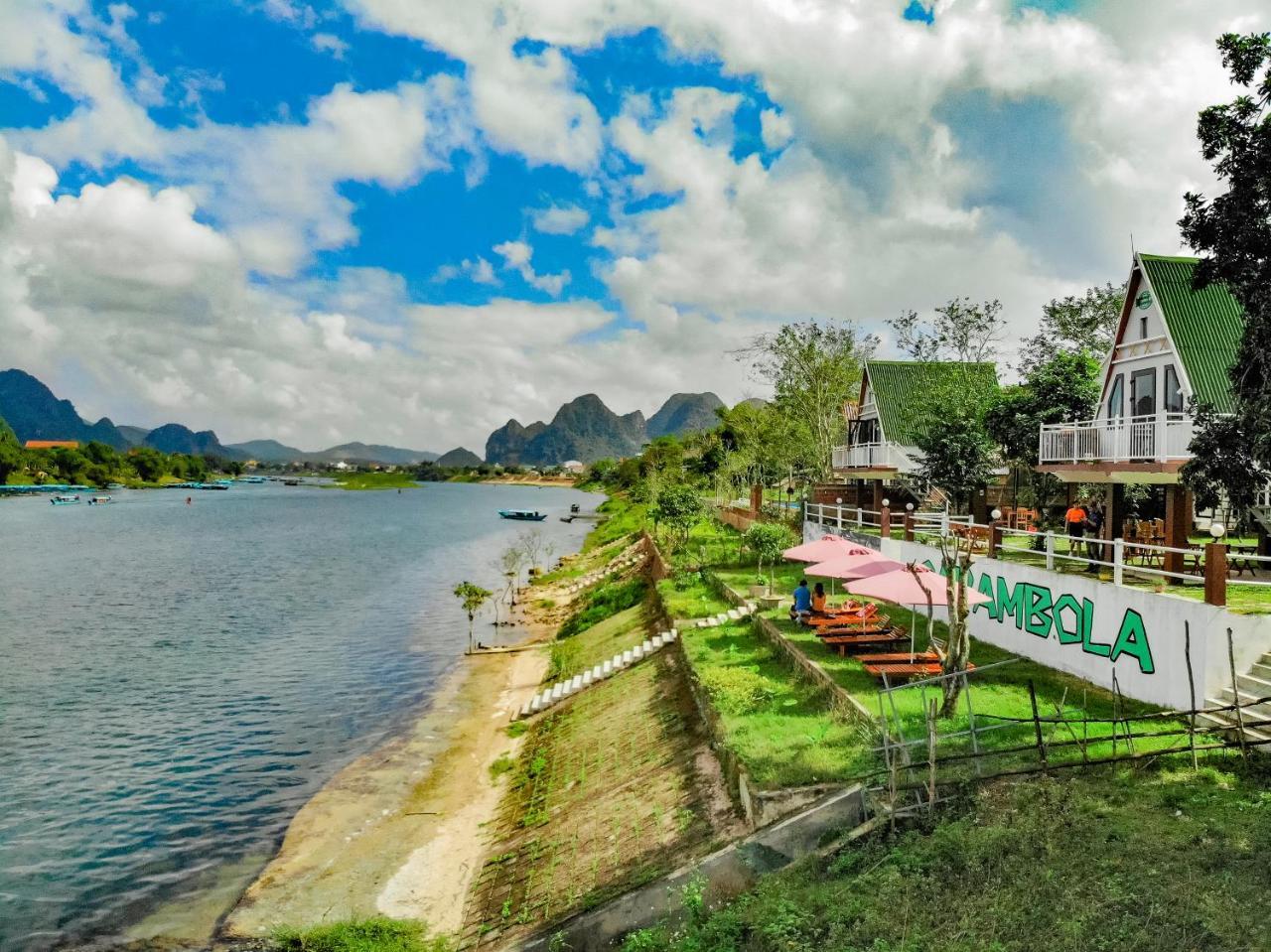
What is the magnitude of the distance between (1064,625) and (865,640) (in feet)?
13.9

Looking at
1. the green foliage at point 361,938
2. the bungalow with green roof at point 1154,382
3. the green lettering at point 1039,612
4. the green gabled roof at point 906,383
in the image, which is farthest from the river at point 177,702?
the green gabled roof at point 906,383

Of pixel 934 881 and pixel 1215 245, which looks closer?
pixel 934 881

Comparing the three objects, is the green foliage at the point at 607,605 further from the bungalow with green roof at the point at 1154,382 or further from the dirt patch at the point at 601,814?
the bungalow with green roof at the point at 1154,382

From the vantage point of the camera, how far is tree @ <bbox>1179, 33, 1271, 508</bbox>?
12.7 metres

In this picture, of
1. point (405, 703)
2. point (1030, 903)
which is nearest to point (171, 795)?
point (405, 703)

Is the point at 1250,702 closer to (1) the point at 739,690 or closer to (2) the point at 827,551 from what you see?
(1) the point at 739,690

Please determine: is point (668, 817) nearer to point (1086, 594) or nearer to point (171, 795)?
point (1086, 594)

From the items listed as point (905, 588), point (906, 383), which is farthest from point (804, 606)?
point (906, 383)

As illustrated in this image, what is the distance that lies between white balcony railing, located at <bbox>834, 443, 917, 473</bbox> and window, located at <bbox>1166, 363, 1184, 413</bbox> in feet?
51.0

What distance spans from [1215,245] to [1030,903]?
432 inches

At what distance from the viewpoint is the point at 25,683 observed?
3064cm

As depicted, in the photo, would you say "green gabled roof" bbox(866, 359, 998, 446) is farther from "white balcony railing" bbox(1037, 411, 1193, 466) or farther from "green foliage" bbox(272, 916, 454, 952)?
"green foliage" bbox(272, 916, 454, 952)

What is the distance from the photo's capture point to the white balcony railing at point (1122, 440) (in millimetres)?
20266

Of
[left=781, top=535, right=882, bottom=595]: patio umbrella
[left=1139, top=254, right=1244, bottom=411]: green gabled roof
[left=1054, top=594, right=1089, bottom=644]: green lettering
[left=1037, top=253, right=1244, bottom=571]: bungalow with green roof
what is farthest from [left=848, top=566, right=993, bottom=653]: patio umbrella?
[left=1139, top=254, right=1244, bottom=411]: green gabled roof
